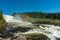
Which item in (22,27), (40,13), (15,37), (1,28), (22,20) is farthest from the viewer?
(40,13)

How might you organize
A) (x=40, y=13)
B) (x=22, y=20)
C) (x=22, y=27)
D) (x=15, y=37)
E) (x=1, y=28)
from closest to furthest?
(x=15, y=37), (x=1, y=28), (x=22, y=27), (x=22, y=20), (x=40, y=13)

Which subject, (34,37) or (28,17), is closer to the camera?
(34,37)

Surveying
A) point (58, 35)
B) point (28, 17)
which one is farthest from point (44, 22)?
point (58, 35)

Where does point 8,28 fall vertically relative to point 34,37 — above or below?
above

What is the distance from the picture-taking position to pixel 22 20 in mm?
27266

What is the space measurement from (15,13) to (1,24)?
298 inches

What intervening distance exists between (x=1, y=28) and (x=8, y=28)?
3.92ft

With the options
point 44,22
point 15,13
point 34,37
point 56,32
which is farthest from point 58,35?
point 15,13

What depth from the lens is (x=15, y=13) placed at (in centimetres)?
2838

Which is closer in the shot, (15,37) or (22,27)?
(15,37)

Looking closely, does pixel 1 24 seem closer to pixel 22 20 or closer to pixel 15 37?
pixel 15 37

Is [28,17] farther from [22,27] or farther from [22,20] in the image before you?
[22,27]

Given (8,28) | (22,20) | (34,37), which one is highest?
(22,20)

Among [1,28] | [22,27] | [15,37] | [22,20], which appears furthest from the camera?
[22,20]
